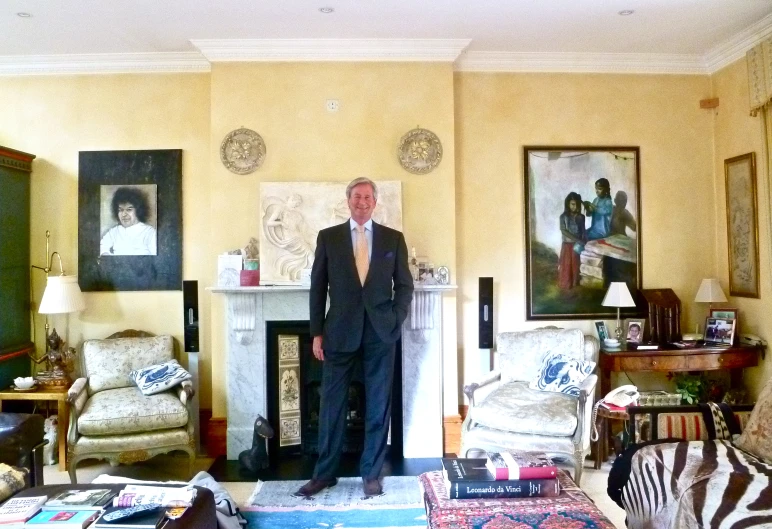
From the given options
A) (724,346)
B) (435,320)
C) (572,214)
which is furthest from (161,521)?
(724,346)

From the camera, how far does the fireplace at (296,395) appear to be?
3.88 metres

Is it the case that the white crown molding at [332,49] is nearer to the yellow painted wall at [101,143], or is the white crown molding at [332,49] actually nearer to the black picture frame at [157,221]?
the yellow painted wall at [101,143]

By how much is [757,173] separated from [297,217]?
3160 millimetres

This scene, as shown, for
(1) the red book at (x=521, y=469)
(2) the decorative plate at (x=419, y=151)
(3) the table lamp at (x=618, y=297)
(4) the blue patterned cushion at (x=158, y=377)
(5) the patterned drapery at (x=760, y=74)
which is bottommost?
(1) the red book at (x=521, y=469)

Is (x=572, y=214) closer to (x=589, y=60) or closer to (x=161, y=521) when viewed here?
(x=589, y=60)

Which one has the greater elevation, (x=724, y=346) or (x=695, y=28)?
(x=695, y=28)

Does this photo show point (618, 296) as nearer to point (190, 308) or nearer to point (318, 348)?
point (318, 348)

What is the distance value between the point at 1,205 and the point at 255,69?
6.48ft

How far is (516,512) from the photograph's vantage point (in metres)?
1.94

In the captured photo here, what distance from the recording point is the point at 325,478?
3.28 meters

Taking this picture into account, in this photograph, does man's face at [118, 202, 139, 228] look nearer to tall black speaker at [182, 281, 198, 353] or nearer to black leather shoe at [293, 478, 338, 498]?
tall black speaker at [182, 281, 198, 353]

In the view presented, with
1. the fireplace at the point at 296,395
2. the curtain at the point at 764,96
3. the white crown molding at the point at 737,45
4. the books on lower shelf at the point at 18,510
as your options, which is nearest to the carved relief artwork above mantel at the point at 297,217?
the fireplace at the point at 296,395

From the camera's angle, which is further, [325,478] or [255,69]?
[255,69]

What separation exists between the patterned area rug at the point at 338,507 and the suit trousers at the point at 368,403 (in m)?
0.14
